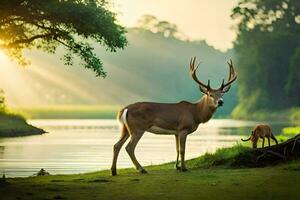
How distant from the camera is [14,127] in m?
55.3

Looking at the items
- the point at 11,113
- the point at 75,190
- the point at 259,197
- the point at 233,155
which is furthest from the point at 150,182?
the point at 11,113

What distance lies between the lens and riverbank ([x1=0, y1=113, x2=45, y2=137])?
53812 mm

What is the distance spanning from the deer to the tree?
443 centimetres

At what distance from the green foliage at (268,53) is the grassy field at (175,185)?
83448mm

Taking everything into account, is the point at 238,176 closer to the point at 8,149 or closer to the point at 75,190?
the point at 75,190

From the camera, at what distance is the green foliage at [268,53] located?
104750 millimetres

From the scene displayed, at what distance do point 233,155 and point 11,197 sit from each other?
7.88 metres

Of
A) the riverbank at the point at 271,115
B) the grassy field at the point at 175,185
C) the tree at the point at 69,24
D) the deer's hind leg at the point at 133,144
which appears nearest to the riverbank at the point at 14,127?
the tree at the point at 69,24

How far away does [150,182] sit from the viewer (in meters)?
17.0

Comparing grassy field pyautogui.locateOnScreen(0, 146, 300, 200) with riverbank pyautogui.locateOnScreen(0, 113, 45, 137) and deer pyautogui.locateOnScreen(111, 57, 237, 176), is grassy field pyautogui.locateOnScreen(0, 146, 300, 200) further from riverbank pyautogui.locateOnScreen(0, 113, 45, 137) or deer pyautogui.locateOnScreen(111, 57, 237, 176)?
riverbank pyautogui.locateOnScreen(0, 113, 45, 137)

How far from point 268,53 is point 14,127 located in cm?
5725

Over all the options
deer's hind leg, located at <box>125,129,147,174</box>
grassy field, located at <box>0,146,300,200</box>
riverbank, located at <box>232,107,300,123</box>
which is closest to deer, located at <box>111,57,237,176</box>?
deer's hind leg, located at <box>125,129,147,174</box>

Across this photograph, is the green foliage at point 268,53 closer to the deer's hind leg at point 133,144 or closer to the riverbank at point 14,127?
the riverbank at point 14,127

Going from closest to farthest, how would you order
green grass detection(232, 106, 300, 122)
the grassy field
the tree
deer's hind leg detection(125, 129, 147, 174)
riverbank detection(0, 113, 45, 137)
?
the grassy field → deer's hind leg detection(125, 129, 147, 174) → the tree → riverbank detection(0, 113, 45, 137) → green grass detection(232, 106, 300, 122)
